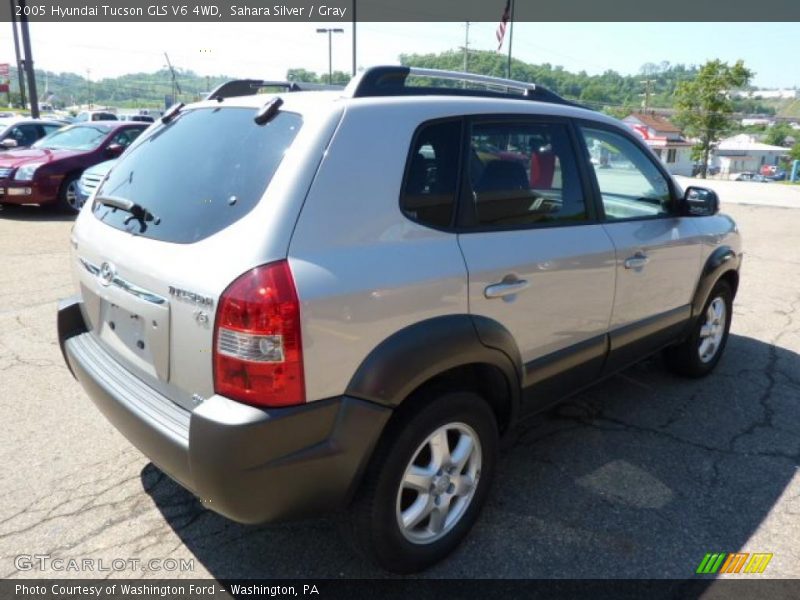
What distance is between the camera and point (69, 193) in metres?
10.7

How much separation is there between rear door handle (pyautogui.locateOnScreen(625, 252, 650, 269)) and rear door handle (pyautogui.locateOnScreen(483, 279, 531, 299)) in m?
0.91

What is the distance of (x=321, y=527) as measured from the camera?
2754mm

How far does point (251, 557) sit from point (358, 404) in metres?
0.97

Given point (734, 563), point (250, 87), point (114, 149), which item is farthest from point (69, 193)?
point (734, 563)

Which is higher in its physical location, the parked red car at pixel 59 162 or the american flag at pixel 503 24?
the american flag at pixel 503 24

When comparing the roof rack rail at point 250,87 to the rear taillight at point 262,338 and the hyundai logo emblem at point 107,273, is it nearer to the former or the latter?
the hyundai logo emblem at point 107,273

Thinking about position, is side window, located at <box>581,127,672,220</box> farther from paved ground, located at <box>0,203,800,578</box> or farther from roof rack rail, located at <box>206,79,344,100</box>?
roof rack rail, located at <box>206,79,344,100</box>

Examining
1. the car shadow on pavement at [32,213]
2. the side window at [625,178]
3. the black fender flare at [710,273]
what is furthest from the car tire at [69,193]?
the black fender flare at [710,273]

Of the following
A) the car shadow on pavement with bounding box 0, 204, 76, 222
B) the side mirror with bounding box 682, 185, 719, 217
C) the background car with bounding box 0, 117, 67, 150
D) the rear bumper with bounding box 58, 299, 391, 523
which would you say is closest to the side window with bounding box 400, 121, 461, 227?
the rear bumper with bounding box 58, 299, 391, 523

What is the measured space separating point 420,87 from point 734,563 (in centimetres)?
246

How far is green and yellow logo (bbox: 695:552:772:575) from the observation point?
2.55 m

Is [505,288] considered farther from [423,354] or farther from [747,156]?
[747,156]

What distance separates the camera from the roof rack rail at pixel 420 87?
95.8 inches
